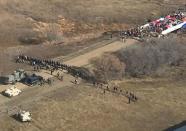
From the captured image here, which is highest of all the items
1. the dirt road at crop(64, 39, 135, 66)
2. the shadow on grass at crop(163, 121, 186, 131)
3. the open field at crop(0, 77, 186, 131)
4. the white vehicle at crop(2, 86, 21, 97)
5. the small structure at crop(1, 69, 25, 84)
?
the dirt road at crop(64, 39, 135, 66)

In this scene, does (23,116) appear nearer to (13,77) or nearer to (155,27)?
(13,77)

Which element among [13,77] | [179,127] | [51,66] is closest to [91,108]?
[179,127]

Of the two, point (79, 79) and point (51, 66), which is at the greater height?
point (51, 66)

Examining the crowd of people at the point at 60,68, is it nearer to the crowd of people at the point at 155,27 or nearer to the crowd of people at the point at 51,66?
the crowd of people at the point at 51,66

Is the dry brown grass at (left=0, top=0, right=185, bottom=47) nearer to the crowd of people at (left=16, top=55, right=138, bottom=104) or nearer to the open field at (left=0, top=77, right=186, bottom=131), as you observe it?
the crowd of people at (left=16, top=55, right=138, bottom=104)

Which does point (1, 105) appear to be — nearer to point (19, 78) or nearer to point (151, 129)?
point (19, 78)

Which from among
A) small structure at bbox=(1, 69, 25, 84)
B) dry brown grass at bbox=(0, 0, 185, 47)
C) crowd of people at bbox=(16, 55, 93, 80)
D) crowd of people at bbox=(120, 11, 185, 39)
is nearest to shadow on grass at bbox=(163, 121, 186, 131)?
crowd of people at bbox=(16, 55, 93, 80)

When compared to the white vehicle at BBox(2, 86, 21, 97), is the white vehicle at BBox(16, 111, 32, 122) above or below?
below
